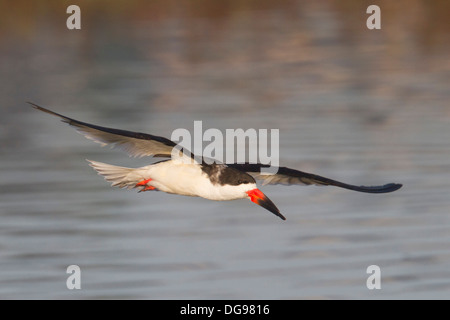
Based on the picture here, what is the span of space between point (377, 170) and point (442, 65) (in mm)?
6242

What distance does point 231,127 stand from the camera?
12.5 meters

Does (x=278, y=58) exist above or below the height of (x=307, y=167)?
above

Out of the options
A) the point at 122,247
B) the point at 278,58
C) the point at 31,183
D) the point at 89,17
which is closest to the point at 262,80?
the point at 278,58

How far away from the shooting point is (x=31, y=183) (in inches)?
410

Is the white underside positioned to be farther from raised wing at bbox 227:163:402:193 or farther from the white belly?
raised wing at bbox 227:163:402:193

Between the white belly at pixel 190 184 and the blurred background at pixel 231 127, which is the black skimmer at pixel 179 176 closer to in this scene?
the white belly at pixel 190 184

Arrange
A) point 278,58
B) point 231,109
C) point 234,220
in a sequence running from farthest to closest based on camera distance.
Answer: point 278,58 < point 231,109 < point 234,220

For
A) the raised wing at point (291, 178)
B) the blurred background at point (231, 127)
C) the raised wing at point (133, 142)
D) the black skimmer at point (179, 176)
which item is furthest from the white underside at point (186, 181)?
the blurred background at point (231, 127)

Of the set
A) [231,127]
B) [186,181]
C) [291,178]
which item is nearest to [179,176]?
[186,181]

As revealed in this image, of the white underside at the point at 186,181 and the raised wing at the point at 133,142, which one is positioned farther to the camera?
the white underside at the point at 186,181

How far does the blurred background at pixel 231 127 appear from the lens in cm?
811

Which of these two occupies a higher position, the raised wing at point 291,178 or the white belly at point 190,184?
the raised wing at point 291,178

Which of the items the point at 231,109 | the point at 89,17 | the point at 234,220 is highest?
the point at 89,17

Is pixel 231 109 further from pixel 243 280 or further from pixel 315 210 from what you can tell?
pixel 243 280
